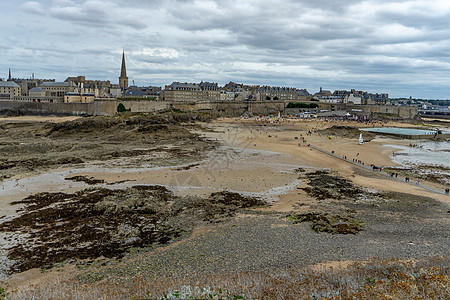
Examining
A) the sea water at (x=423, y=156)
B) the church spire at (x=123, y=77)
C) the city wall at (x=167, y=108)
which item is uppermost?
the church spire at (x=123, y=77)

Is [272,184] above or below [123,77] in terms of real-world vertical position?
below

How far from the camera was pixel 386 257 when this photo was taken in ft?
30.6

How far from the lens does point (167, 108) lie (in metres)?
65.9

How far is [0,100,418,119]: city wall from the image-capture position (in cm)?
5897

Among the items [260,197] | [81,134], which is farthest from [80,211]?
[81,134]

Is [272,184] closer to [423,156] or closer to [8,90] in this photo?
[423,156]

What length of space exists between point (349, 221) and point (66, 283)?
379 inches

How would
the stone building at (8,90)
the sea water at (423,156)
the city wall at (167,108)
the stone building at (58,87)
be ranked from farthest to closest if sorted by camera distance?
1. the stone building at (58,87)
2. the stone building at (8,90)
3. the city wall at (167,108)
4. the sea water at (423,156)

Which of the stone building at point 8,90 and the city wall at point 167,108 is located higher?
the stone building at point 8,90

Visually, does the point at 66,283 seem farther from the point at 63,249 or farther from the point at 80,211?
the point at 80,211

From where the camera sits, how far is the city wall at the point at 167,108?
59.0 metres

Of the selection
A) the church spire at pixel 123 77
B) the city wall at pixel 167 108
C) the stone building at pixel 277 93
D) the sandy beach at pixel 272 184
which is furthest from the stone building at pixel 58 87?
the sandy beach at pixel 272 184

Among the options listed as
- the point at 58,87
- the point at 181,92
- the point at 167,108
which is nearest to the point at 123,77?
the point at 58,87

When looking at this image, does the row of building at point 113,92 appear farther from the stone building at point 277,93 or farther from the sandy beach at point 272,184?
the sandy beach at point 272,184
